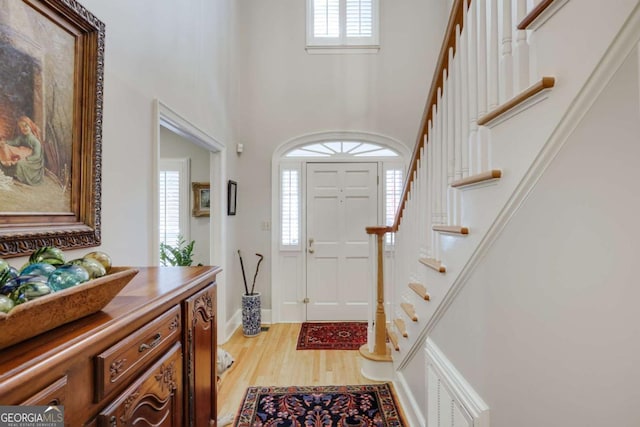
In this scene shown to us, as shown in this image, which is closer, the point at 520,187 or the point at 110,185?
the point at 520,187

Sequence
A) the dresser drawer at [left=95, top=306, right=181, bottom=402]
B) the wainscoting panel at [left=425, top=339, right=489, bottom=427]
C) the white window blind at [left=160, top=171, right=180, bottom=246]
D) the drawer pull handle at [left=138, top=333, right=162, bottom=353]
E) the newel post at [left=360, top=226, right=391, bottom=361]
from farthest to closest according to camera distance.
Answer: the white window blind at [left=160, top=171, right=180, bottom=246] < the newel post at [left=360, top=226, right=391, bottom=361] < the wainscoting panel at [left=425, top=339, right=489, bottom=427] < the drawer pull handle at [left=138, top=333, right=162, bottom=353] < the dresser drawer at [left=95, top=306, right=181, bottom=402]

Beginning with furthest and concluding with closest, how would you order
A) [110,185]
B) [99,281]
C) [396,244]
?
[396,244]
[110,185]
[99,281]

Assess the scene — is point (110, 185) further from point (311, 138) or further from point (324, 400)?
point (311, 138)

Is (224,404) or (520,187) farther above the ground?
(520,187)

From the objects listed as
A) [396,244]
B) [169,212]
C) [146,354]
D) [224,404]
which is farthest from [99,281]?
[169,212]

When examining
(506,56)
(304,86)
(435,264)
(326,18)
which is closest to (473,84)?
(506,56)

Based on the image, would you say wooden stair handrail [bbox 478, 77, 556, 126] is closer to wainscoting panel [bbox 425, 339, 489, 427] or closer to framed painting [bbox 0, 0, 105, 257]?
wainscoting panel [bbox 425, 339, 489, 427]

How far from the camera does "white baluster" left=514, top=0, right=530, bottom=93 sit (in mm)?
950

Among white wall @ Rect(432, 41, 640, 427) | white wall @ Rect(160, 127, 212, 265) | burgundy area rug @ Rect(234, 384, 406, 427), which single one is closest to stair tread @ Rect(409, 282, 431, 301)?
white wall @ Rect(432, 41, 640, 427)

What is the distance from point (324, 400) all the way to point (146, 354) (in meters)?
1.76

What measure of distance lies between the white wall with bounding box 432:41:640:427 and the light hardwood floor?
1.76 m

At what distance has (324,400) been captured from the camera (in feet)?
7.46

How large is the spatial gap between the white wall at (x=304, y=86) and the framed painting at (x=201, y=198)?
0.53 m

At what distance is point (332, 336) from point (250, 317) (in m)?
0.93
